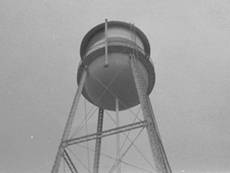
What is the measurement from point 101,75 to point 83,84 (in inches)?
36.2

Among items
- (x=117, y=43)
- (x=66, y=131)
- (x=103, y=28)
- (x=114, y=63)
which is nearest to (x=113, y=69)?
(x=114, y=63)

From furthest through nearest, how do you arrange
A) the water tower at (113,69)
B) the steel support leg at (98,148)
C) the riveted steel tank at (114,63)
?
the steel support leg at (98,148) → the riveted steel tank at (114,63) → the water tower at (113,69)

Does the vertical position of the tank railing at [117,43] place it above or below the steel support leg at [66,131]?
above

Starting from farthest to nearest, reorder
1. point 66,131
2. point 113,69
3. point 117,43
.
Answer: point 117,43 → point 113,69 → point 66,131

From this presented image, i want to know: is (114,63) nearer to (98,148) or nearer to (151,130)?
(151,130)

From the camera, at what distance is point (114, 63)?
Answer: 13961mm

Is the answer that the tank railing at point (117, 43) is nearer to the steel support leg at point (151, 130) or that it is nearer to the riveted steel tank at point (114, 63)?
the riveted steel tank at point (114, 63)

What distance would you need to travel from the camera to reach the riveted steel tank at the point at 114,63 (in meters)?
14.1

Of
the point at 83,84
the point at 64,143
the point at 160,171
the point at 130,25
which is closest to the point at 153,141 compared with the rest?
the point at 160,171

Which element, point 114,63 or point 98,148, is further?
point 98,148

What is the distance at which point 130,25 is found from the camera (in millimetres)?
15039

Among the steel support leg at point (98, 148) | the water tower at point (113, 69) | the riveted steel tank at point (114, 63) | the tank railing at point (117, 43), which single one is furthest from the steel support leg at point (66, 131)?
the steel support leg at point (98, 148)

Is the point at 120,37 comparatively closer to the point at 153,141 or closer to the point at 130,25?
the point at 130,25

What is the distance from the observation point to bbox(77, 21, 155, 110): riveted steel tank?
14.1m
